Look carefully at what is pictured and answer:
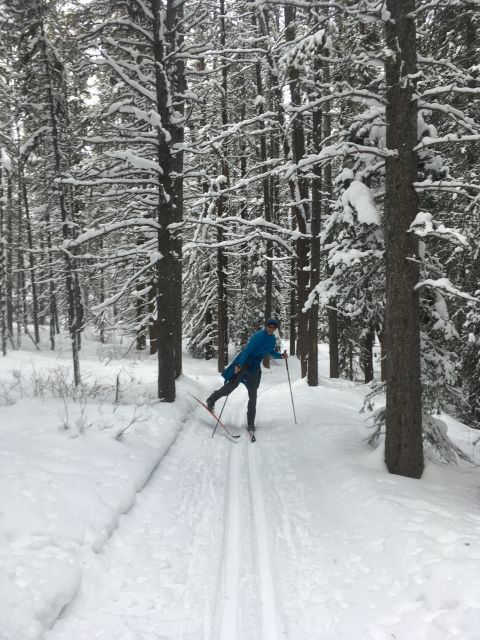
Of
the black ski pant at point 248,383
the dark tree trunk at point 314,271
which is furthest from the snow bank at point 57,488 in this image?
the dark tree trunk at point 314,271

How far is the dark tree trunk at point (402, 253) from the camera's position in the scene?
6.19 m

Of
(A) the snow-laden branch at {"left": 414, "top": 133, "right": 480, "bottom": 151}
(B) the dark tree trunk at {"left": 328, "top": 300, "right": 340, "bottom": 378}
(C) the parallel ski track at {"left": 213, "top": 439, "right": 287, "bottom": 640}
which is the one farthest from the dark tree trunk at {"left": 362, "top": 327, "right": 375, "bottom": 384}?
(A) the snow-laden branch at {"left": 414, "top": 133, "right": 480, "bottom": 151}

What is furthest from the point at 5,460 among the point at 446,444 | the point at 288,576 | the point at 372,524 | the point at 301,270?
the point at 301,270

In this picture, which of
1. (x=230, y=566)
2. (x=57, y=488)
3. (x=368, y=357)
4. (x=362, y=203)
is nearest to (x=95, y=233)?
(x=362, y=203)

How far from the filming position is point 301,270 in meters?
15.4

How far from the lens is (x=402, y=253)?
20.7 ft

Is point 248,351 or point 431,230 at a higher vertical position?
point 431,230

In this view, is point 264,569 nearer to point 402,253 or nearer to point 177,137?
point 402,253

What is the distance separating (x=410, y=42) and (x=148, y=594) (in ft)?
23.9

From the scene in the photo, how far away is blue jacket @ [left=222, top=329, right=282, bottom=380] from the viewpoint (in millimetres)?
10039

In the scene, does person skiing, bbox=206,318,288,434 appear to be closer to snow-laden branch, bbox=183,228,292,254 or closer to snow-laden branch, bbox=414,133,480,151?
snow-laden branch, bbox=183,228,292,254

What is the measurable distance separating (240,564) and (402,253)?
14.7ft

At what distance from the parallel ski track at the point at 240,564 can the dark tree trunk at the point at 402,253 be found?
2.25 meters

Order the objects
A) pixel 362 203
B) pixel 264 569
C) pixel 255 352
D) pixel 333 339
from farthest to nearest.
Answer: pixel 333 339 < pixel 255 352 < pixel 362 203 < pixel 264 569
